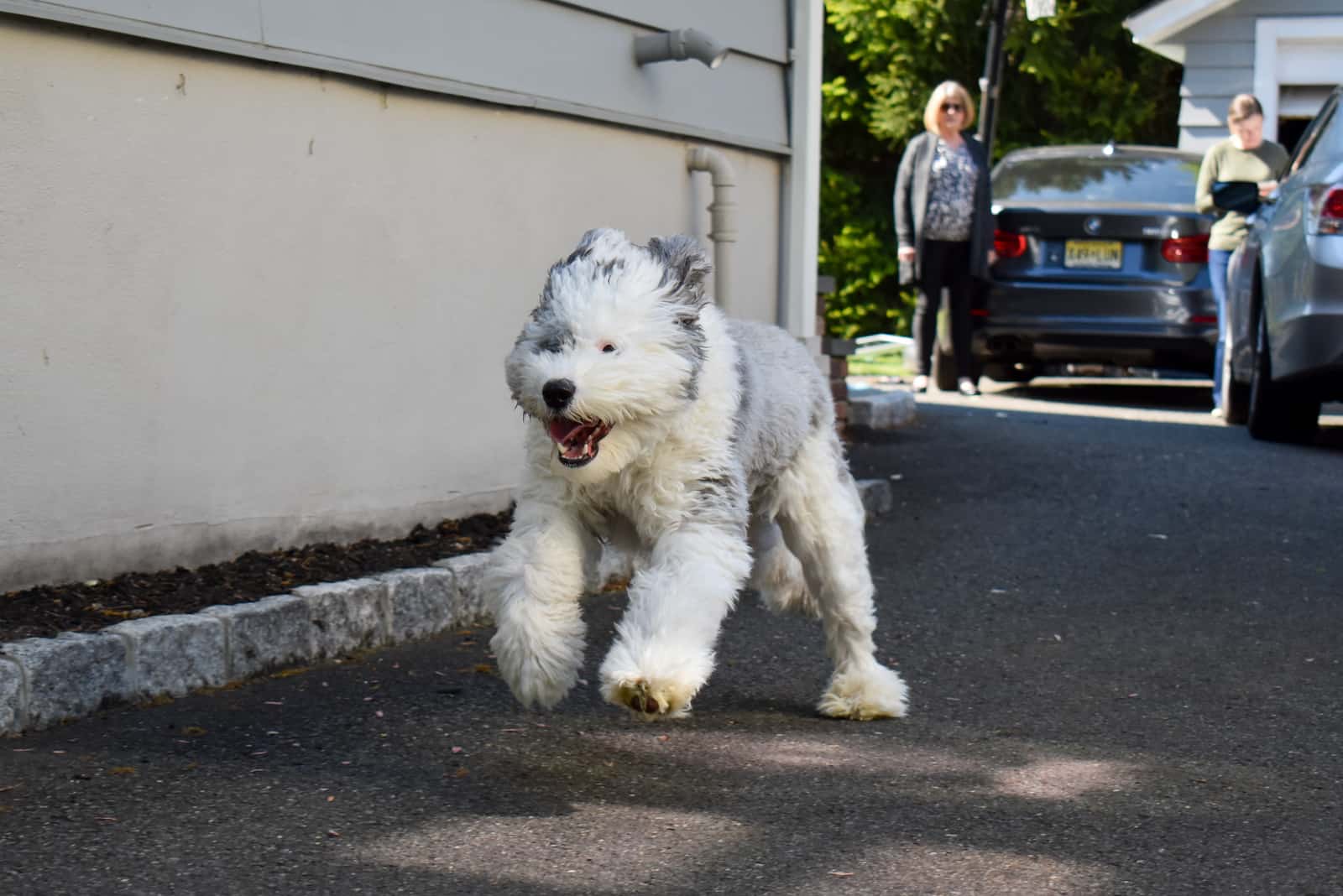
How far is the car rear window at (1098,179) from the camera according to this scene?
13.8m

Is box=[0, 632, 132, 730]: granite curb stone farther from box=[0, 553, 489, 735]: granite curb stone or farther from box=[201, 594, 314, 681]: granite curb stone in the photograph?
box=[201, 594, 314, 681]: granite curb stone

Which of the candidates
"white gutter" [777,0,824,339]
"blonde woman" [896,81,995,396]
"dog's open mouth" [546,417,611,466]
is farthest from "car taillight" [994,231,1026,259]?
"dog's open mouth" [546,417,611,466]

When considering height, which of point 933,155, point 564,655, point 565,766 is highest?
point 933,155

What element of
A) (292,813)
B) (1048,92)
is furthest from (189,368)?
(1048,92)

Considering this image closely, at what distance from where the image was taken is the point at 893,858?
3752 millimetres

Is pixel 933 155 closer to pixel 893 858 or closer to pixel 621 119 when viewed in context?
pixel 621 119

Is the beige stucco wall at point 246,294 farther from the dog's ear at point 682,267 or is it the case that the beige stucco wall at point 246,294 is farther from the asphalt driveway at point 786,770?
the dog's ear at point 682,267

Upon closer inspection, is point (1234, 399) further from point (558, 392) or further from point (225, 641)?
point (558, 392)

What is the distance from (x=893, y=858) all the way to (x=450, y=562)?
275 centimetres

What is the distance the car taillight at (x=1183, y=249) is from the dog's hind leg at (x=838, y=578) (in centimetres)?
893

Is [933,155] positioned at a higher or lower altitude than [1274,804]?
higher

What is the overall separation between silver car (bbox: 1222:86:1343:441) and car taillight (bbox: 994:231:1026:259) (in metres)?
1.63

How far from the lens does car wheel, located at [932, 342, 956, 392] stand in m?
14.0

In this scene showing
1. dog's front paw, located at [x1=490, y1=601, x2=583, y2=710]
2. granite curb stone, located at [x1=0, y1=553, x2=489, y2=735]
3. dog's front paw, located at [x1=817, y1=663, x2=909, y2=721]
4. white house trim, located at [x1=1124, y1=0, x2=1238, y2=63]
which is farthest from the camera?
white house trim, located at [x1=1124, y1=0, x2=1238, y2=63]
